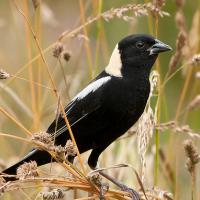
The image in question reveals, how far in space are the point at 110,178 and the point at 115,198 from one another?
676mm

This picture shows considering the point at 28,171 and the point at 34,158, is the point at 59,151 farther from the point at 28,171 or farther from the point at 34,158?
the point at 34,158

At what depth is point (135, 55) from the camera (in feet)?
10.2

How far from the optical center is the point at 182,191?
3.38 m

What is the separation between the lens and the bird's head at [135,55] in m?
3.05

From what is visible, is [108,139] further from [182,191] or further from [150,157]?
[182,191]

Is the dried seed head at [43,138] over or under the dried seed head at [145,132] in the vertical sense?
under

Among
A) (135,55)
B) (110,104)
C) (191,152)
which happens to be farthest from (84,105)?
(191,152)

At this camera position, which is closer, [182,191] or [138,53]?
[138,53]

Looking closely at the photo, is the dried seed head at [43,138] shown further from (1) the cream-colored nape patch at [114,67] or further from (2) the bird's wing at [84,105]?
(1) the cream-colored nape patch at [114,67]

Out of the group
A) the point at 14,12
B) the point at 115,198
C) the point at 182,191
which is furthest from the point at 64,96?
the point at 115,198

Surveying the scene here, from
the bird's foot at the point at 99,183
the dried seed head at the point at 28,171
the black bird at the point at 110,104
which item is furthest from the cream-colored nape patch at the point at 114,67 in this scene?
the dried seed head at the point at 28,171

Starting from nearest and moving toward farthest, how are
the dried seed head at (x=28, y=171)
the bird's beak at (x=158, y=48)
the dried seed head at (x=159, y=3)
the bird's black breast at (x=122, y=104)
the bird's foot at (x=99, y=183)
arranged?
1. the dried seed head at (x=28, y=171)
2. the bird's foot at (x=99, y=183)
3. the dried seed head at (x=159, y=3)
4. the bird's black breast at (x=122, y=104)
5. the bird's beak at (x=158, y=48)

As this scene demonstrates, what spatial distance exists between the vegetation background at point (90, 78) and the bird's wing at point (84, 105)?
0.17ft

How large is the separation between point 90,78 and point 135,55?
0.73 ft
